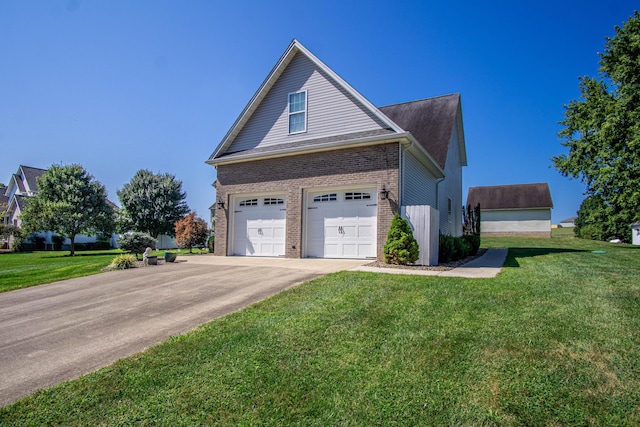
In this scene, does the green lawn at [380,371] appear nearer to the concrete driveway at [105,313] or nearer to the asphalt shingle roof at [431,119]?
the concrete driveway at [105,313]

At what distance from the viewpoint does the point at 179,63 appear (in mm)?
10461

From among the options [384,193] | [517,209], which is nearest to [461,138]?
[384,193]

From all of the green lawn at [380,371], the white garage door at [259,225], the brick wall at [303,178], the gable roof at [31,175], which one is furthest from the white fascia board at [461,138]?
the gable roof at [31,175]

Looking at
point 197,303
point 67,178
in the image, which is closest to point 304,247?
point 197,303

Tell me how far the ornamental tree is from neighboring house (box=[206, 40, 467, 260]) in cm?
742

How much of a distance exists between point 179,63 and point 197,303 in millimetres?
8294

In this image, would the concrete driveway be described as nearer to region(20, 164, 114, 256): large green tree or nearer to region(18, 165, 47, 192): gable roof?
region(20, 164, 114, 256): large green tree

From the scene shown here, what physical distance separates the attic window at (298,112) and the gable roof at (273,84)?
41.7 inches

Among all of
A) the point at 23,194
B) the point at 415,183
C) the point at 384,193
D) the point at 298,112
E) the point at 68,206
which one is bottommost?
the point at 384,193

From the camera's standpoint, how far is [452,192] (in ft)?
62.7

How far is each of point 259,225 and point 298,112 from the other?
461 centimetres

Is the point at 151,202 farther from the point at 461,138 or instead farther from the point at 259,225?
the point at 461,138

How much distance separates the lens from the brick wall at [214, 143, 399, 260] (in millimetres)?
10289

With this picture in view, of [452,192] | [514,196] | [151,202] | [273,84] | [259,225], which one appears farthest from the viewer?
[514,196]
